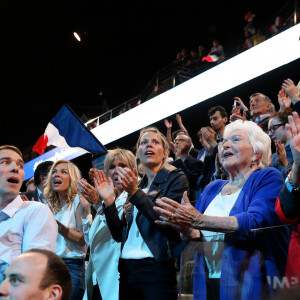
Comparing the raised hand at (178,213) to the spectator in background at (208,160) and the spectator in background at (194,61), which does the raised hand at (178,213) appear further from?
the spectator in background at (194,61)

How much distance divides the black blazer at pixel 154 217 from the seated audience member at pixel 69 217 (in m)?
0.70

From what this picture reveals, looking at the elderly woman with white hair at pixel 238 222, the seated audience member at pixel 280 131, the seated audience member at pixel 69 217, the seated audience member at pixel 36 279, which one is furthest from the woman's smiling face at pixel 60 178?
the seated audience member at pixel 36 279

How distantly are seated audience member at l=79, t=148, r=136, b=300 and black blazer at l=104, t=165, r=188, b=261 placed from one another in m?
0.17

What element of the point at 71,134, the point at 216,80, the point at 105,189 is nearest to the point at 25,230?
the point at 105,189

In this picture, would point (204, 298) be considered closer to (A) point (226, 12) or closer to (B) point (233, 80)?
(B) point (233, 80)

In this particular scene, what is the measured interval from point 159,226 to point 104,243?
0.89 metres

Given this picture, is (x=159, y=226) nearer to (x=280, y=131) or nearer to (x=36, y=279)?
(x=36, y=279)

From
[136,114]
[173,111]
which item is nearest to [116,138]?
[136,114]

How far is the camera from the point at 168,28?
1769cm

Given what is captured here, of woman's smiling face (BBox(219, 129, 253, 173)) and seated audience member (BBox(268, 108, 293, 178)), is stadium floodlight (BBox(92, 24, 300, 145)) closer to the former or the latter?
seated audience member (BBox(268, 108, 293, 178))

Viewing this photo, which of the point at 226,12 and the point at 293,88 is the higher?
the point at 226,12

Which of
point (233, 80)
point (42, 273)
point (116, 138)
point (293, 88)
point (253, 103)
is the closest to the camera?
point (42, 273)

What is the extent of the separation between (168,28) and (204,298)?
55.8ft

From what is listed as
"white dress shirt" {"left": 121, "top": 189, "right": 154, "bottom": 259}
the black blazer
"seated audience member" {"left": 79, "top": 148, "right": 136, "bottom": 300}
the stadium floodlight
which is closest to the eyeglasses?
the black blazer
